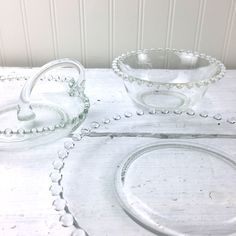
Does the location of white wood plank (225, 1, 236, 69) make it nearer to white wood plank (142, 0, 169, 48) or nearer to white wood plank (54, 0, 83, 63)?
white wood plank (142, 0, 169, 48)

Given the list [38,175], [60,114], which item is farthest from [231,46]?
[38,175]

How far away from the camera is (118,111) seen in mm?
663

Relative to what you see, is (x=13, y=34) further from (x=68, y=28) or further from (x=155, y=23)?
(x=155, y=23)

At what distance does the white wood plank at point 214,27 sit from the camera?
787 mm

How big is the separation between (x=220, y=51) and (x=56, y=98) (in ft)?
1.51

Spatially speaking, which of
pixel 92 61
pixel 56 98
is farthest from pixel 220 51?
pixel 56 98

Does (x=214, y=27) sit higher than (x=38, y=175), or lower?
higher

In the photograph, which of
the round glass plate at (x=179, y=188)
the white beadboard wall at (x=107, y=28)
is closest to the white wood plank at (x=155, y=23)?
the white beadboard wall at (x=107, y=28)

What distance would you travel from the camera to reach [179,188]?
1.55ft

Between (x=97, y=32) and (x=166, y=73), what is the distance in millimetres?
208

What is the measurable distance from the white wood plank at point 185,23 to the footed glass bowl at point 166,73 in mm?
60

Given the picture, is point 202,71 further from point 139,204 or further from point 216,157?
point 139,204

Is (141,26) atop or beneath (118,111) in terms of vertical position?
atop

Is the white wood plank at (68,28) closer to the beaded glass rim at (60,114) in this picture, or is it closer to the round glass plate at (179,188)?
the beaded glass rim at (60,114)
